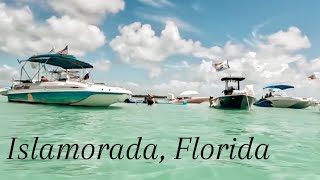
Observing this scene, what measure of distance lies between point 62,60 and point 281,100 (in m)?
36.2

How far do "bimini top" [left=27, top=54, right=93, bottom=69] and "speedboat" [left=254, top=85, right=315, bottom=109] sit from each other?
33520mm

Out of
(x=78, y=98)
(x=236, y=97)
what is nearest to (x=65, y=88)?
(x=78, y=98)

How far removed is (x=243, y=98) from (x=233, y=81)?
4069 mm

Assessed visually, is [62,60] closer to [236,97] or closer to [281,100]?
[236,97]

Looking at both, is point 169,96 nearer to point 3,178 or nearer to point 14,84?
point 14,84

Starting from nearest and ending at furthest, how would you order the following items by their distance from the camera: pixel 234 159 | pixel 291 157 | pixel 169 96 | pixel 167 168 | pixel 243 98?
pixel 167 168 → pixel 234 159 → pixel 291 157 → pixel 243 98 → pixel 169 96

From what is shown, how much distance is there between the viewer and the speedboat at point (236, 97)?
33.7 meters

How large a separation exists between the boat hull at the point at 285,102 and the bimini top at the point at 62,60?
110 ft

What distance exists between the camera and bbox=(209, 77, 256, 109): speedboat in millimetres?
33688

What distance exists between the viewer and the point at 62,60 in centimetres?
2906

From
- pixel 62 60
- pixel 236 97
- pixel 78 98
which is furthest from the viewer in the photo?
pixel 236 97

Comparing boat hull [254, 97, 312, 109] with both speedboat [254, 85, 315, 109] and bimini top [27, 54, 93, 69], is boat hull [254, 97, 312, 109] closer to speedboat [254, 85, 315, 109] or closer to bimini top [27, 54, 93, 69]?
speedboat [254, 85, 315, 109]

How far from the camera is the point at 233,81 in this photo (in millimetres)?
37062

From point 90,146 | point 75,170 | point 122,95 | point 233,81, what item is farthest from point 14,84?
point 75,170
